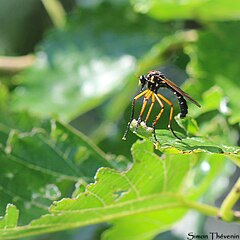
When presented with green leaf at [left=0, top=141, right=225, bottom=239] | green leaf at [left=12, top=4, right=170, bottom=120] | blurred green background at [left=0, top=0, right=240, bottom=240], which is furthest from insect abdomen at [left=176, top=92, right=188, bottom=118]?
green leaf at [left=12, top=4, right=170, bottom=120]

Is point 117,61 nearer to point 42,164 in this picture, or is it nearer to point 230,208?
point 42,164

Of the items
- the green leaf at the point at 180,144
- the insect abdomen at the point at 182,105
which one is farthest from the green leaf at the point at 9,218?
the insect abdomen at the point at 182,105

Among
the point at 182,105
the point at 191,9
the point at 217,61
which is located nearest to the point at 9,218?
the point at 182,105

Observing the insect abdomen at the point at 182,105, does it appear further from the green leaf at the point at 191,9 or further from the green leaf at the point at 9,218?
the green leaf at the point at 191,9

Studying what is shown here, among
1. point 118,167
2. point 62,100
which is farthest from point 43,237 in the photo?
point 118,167

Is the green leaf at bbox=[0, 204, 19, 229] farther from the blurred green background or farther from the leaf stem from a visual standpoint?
the blurred green background
